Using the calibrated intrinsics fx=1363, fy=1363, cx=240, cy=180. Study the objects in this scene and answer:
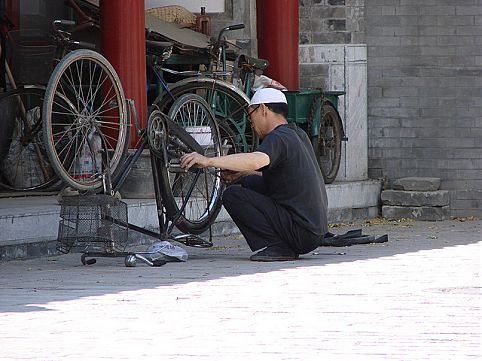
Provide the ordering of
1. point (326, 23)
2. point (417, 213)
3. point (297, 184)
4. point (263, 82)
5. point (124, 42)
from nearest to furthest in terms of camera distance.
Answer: point (297, 184) → point (124, 42) → point (263, 82) → point (417, 213) → point (326, 23)

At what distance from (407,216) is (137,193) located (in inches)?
147

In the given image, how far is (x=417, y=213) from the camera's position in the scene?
13.5m

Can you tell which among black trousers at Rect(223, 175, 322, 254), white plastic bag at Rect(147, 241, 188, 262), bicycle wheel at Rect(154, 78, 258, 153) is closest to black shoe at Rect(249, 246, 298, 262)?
black trousers at Rect(223, 175, 322, 254)

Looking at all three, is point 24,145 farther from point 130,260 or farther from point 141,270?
point 141,270

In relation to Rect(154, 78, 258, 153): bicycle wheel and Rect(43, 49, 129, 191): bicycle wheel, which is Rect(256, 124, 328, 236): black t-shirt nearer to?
Rect(43, 49, 129, 191): bicycle wheel

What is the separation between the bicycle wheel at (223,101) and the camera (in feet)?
37.3

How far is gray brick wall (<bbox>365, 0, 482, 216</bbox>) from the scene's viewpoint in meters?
13.9

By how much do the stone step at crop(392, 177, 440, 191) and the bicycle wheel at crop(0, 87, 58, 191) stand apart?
3917mm

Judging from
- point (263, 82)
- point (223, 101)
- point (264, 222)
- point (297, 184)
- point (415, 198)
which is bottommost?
point (415, 198)

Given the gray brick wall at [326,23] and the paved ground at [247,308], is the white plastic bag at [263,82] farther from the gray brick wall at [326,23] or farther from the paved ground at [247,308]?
the paved ground at [247,308]

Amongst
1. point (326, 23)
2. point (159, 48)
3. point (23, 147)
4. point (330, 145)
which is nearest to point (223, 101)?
point (159, 48)

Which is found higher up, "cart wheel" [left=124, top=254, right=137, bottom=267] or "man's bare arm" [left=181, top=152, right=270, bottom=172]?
"man's bare arm" [left=181, top=152, right=270, bottom=172]

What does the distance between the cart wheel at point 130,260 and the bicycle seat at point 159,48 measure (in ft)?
10.4

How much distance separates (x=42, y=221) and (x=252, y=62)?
3382mm
